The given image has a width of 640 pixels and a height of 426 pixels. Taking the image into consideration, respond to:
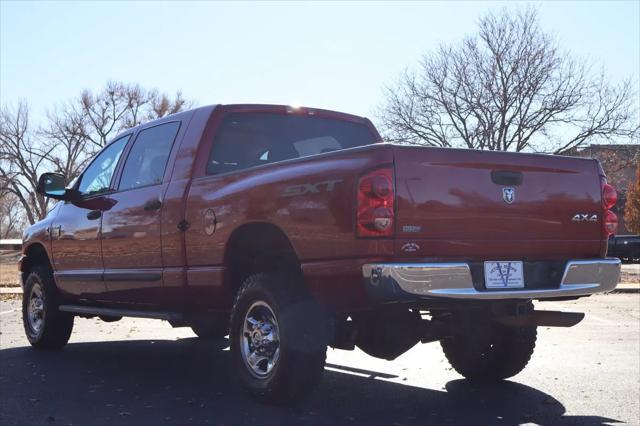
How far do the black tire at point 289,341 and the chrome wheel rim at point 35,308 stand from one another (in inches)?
146

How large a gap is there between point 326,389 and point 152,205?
1983mm

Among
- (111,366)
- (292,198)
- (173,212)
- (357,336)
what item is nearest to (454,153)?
(292,198)

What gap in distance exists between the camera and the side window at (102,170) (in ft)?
23.8

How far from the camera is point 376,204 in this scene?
4.42 metres

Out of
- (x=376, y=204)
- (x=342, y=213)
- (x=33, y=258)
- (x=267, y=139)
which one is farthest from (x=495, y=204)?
(x=33, y=258)

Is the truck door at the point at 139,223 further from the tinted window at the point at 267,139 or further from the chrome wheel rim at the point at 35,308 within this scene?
the chrome wheel rim at the point at 35,308

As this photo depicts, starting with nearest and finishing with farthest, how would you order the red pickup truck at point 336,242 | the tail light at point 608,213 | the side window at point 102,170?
1. the red pickup truck at point 336,242
2. the tail light at point 608,213
3. the side window at point 102,170

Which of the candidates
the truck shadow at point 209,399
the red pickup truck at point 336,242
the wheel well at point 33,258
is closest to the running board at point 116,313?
the red pickup truck at point 336,242

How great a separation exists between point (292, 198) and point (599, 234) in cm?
207

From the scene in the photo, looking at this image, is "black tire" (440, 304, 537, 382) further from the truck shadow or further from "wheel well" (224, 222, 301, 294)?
"wheel well" (224, 222, 301, 294)

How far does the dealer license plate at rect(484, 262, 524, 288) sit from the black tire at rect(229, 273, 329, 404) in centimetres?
106

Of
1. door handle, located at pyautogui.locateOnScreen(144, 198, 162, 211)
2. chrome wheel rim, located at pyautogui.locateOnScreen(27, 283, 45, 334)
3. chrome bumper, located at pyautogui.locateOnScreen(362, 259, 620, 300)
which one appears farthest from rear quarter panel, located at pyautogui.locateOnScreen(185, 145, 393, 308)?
chrome wheel rim, located at pyautogui.locateOnScreen(27, 283, 45, 334)

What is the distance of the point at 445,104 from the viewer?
33656mm

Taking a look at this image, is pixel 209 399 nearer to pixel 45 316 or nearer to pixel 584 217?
pixel 584 217
